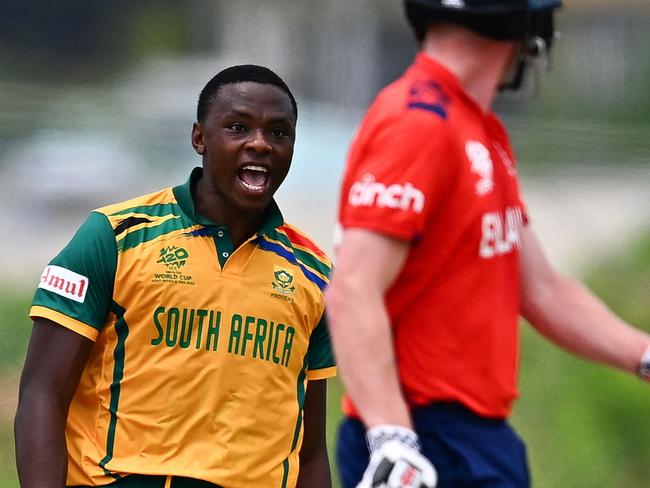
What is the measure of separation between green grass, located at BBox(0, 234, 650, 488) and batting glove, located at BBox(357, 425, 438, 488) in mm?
4277

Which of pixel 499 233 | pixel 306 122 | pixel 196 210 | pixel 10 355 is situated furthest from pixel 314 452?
pixel 306 122

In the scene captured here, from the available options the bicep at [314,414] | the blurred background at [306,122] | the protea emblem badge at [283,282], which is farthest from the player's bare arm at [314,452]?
the blurred background at [306,122]

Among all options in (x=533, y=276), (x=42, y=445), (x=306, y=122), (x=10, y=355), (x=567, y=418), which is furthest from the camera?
(x=306, y=122)

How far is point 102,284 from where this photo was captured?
4.01m

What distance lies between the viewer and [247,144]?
4.17 metres

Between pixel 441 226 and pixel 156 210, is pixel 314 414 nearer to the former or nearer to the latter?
pixel 156 210

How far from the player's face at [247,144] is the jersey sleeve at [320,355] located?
1.37ft

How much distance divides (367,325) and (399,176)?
0.97ft

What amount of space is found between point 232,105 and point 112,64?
4.08m

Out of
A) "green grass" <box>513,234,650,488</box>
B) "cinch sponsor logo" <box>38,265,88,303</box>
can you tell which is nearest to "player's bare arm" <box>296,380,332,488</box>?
"cinch sponsor logo" <box>38,265,88,303</box>

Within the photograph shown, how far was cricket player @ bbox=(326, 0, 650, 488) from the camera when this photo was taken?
2889 millimetres

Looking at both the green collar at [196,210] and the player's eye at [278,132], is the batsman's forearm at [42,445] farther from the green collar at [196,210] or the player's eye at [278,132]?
the player's eye at [278,132]

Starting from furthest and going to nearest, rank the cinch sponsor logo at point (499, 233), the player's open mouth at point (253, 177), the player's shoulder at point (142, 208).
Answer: the player's open mouth at point (253, 177) < the player's shoulder at point (142, 208) < the cinch sponsor logo at point (499, 233)

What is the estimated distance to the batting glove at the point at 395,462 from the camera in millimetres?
2826
